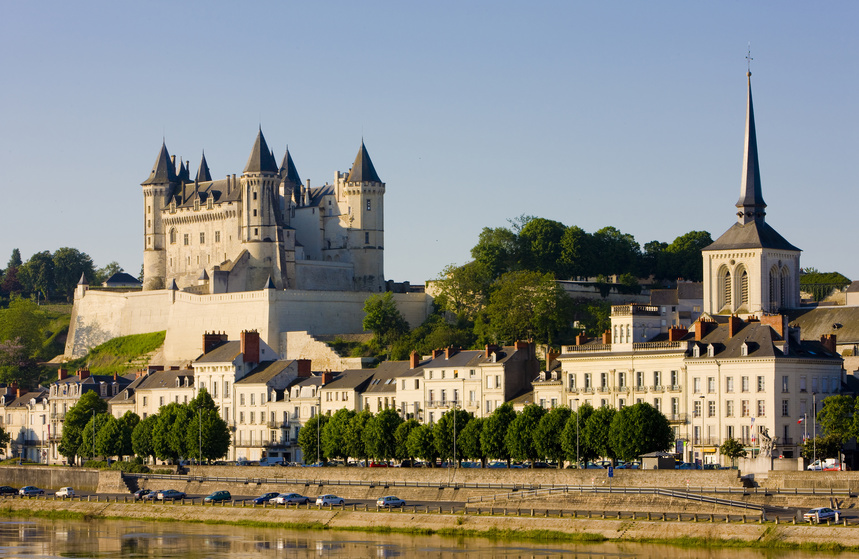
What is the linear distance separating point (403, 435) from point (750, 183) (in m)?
30.2

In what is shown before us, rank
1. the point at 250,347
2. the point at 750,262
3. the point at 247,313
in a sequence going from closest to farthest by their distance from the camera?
1. the point at 250,347
2. the point at 750,262
3. the point at 247,313

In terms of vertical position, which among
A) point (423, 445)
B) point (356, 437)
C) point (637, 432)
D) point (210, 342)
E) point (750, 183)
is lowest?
point (423, 445)

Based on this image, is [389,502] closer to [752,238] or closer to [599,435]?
[599,435]

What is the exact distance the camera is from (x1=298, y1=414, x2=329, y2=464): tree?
245 ft

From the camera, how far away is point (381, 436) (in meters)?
71.2

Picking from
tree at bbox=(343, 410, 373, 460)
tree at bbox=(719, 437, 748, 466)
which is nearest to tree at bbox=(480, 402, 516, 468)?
tree at bbox=(343, 410, 373, 460)

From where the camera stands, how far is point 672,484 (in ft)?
187

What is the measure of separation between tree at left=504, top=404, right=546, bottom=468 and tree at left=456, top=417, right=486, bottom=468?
157 cm

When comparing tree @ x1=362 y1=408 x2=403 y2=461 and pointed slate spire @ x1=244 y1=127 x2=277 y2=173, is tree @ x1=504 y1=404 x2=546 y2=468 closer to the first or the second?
tree @ x1=362 y1=408 x2=403 y2=461

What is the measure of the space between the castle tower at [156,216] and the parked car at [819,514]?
83.9 meters

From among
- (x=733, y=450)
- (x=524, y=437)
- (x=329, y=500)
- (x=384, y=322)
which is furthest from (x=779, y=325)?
(x=384, y=322)

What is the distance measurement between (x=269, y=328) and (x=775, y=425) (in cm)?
5140

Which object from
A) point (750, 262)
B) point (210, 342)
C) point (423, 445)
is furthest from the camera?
point (210, 342)

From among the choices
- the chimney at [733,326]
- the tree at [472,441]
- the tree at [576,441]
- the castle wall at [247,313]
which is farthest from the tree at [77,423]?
the chimney at [733,326]
